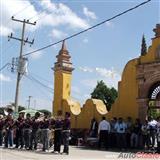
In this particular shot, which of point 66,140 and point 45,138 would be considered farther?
point 45,138

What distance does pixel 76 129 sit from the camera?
97.8 feet

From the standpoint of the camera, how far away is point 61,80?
104 feet

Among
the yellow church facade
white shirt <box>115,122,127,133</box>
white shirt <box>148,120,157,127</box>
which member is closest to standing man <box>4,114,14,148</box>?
white shirt <box>115,122,127,133</box>

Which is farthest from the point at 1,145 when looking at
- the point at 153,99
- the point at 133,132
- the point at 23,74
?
the point at 23,74

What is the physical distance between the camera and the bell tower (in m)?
31.6

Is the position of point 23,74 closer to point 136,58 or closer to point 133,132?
point 136,58

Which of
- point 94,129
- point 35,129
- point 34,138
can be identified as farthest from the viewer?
point 94,129

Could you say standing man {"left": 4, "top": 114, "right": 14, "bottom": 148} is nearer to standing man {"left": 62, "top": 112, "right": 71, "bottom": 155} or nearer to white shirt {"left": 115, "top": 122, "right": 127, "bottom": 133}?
standing man {"left": 62, "top": 112, "right": 71, "bottom": 155}

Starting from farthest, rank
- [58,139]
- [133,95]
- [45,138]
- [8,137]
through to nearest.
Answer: [133,95] < [8,137] < [45,138] < [58,139]

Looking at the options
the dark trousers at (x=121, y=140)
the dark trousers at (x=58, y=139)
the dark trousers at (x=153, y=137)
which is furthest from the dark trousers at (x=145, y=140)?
the dark trousers at (x=58, y=139)

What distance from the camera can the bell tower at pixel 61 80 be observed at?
31594 mm

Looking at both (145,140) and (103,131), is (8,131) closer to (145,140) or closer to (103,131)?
(103,131)

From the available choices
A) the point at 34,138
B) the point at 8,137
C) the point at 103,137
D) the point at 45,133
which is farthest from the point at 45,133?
the point at 103,137

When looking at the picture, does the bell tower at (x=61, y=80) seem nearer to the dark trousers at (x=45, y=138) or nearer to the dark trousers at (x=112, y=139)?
the dark trousers at (x=112, y=139)
